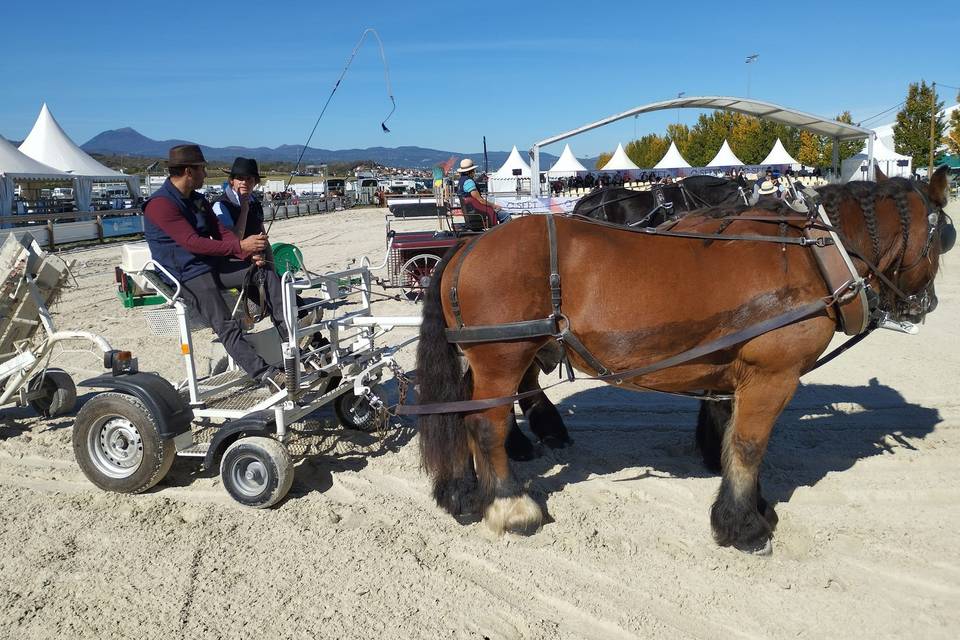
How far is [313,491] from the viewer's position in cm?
421

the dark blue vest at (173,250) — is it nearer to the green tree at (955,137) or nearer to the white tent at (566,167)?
the white tent at (566,167)

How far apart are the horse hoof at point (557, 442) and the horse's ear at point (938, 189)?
2758mm

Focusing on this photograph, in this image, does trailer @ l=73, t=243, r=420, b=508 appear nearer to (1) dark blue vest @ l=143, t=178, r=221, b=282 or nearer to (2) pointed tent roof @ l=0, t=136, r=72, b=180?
(1) dark blue vest @ l=143, t=178, r=221, b=282

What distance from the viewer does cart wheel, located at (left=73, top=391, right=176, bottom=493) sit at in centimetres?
404

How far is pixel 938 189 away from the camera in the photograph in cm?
353

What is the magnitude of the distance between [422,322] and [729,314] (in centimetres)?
168

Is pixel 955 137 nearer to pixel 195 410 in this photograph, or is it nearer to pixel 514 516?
pixel 514 516

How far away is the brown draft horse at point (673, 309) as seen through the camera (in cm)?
334

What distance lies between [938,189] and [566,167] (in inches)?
1679

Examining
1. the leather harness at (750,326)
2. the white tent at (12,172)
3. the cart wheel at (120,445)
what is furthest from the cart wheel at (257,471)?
the white tent at (12,172)

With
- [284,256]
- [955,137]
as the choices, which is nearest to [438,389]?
[284,256]

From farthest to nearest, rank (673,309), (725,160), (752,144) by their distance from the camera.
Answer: (752,144), (725,160), (673,309)

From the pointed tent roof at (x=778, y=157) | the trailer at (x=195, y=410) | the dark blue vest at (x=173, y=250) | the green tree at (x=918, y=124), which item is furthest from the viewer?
the pointed tent roof at (x=778, y=157)

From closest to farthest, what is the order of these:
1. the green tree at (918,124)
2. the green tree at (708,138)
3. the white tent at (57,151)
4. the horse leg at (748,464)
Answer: the horse leg at (748,464) < the white tent at (57,151) < the green tree at (918,124) < the green tree at (708,138)
